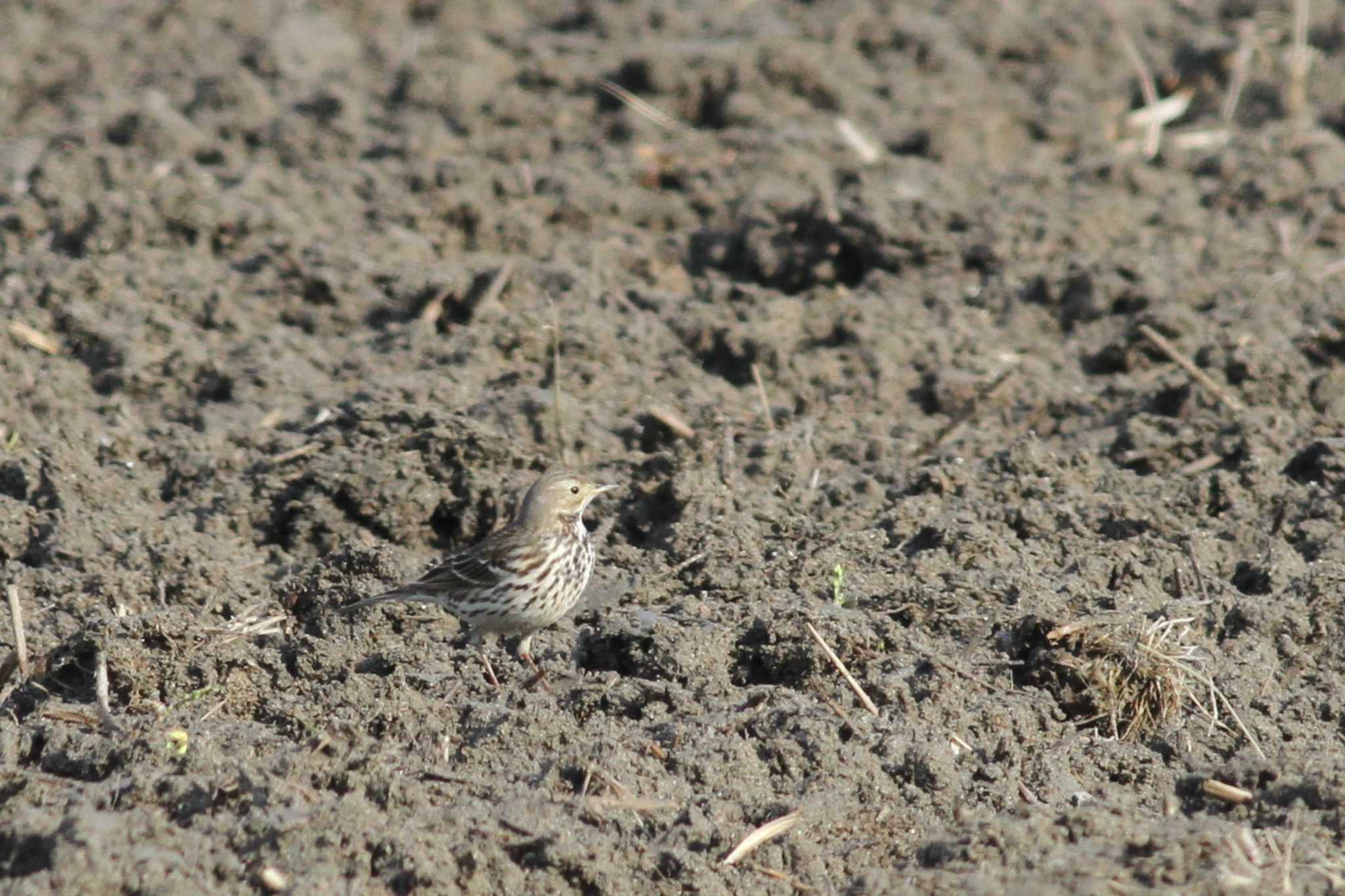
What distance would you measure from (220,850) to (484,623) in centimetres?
209

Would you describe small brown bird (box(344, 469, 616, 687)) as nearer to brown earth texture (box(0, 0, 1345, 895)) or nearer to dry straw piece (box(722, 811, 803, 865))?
brown earth texture (box(0, 0, 1345, 895))

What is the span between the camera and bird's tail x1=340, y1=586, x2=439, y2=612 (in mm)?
6746

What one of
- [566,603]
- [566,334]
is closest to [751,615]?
[566,603]

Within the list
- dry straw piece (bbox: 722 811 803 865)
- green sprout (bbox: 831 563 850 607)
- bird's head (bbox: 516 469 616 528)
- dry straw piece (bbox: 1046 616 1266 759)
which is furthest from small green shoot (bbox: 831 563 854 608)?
dry straw piece (bbox: 722 811 803 865)

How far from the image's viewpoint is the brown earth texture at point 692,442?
531 cm

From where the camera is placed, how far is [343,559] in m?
7.14

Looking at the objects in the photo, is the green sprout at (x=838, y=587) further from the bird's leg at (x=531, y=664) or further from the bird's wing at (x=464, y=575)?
the bird's wing at (x=464, y=575)

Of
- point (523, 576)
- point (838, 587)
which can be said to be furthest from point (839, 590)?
point (523, 576)

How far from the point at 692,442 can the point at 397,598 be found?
5.60 ft

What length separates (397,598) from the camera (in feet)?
22.2

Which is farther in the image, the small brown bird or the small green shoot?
the small brown bird

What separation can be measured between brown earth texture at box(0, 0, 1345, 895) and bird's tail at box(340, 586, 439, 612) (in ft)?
0.18

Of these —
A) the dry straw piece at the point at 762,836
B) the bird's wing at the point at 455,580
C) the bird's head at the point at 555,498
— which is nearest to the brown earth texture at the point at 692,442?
the dry straw piece at the point at 762,836

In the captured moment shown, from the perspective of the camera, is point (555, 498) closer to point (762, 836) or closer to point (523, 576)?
point (523, 576)
